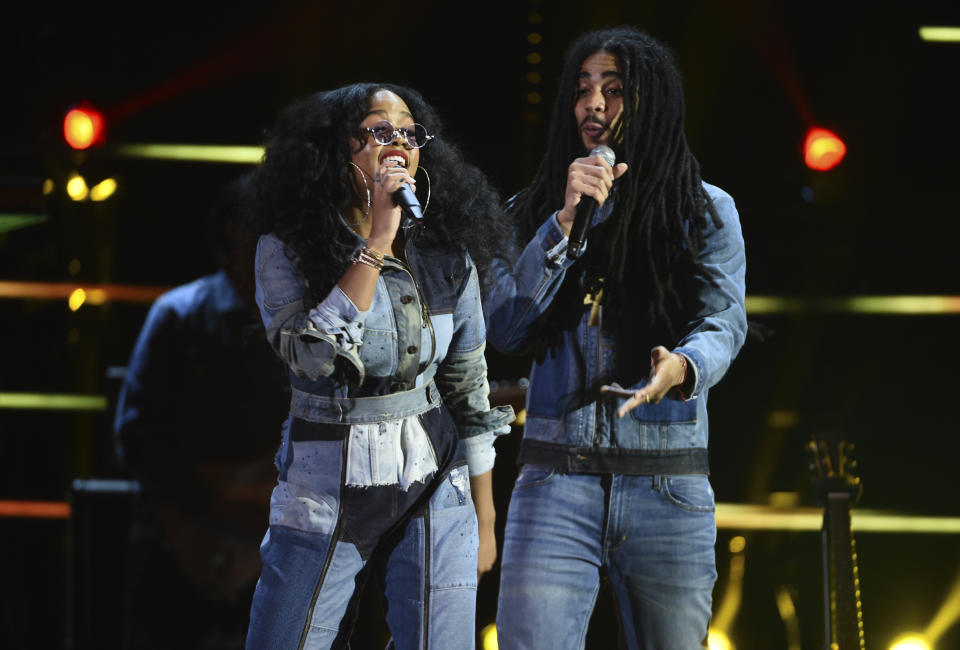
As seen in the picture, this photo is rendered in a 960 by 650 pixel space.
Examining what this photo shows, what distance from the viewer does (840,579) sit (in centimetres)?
258

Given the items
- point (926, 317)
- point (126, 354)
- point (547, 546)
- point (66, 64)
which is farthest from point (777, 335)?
point (66, 64)

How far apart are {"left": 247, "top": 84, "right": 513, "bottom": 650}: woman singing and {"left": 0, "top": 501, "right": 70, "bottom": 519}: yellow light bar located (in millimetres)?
2095

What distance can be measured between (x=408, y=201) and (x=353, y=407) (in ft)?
1.21

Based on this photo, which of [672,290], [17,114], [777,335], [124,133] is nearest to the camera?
[672,290]

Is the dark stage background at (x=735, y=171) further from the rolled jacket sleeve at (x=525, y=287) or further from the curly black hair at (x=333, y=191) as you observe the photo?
the curly black hair at (x=333, y=191)

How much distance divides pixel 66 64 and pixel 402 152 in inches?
77.7

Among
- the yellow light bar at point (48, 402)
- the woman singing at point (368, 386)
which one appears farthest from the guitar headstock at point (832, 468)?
the yellow light bar at point (48, 402)

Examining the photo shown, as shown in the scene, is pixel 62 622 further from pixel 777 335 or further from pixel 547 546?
pixel 777 335

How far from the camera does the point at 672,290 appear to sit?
81.5 inches

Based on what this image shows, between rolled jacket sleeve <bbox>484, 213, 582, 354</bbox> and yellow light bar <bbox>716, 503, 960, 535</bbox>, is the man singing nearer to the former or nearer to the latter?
rolled jacket sleeve <bbox>484, 213, 582, 354</bbox>

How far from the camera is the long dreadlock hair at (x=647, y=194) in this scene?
208cm

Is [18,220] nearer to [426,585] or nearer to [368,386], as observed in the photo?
[368,386]

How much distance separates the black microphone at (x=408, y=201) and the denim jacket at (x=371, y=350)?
0.13 meters

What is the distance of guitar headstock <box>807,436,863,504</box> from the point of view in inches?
104
